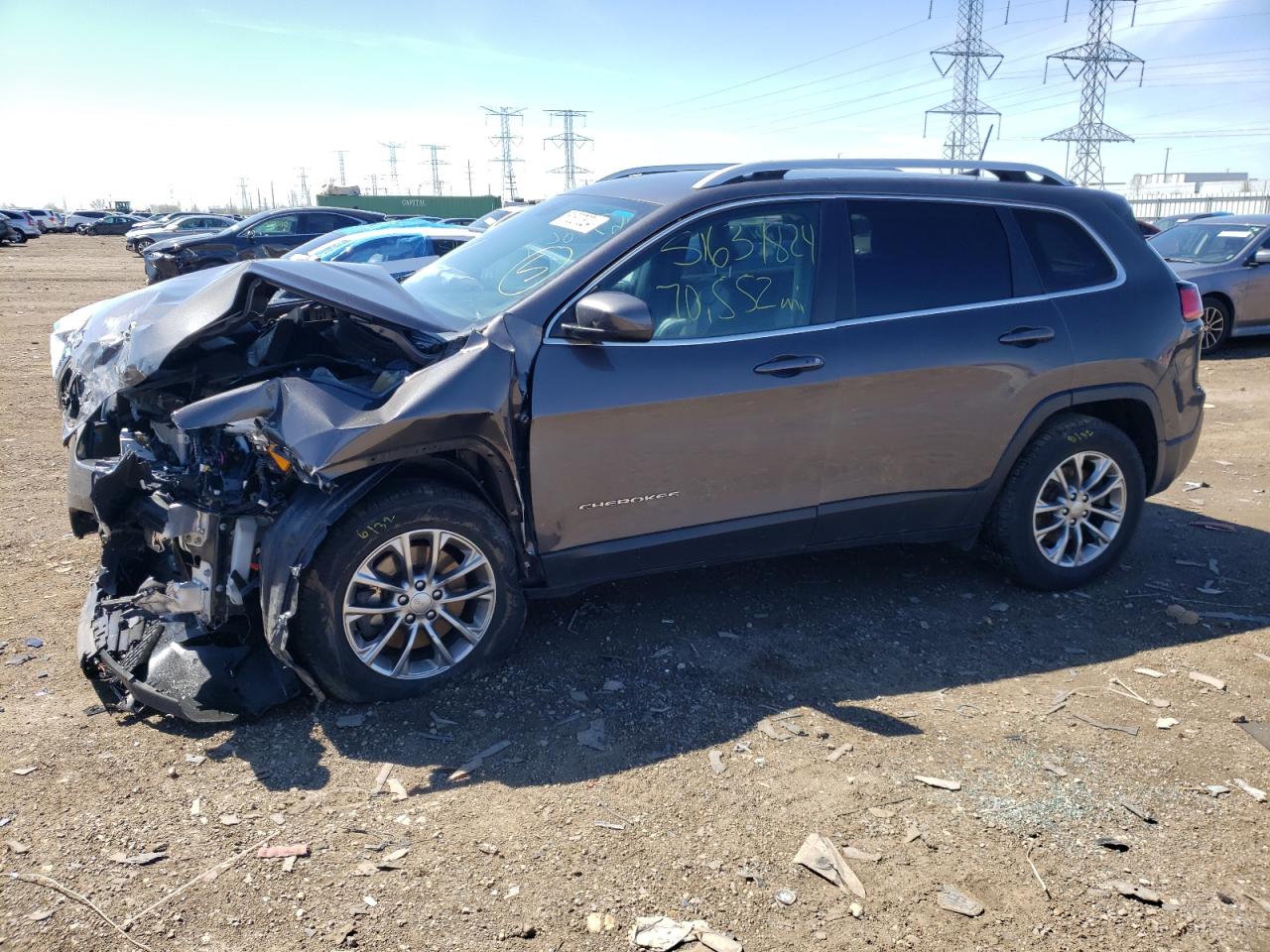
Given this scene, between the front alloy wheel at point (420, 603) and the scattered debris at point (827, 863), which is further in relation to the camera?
the front alloy wheel at point (420, 603)

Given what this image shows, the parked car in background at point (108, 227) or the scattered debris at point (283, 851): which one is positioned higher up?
the parked car in background at point (108, 227)

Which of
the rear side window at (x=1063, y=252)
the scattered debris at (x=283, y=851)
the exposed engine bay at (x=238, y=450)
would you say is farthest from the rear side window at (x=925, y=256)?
the scattered debris at (x=283, y=851)

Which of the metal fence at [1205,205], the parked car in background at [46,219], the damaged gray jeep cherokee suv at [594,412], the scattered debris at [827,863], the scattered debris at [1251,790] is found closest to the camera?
the scattered debris at [827,863]

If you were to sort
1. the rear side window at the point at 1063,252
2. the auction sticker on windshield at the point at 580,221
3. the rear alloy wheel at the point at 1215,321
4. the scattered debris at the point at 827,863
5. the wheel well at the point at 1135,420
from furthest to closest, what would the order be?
the rear alloy wheel at the point at 1215,321
the wheel well at the point at 1135,420
the rear side window at the point at 1063,252
the auction sticker on windshield at the point at 580,221
the scattered debris at the point at 827,863

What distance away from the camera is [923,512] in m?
4.57

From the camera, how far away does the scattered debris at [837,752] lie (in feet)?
11.4

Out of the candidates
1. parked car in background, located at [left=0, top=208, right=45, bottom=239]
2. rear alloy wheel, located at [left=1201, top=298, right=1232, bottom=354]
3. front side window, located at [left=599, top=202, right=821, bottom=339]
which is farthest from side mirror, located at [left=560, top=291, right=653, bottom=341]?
parked car in background, located at [left=0, top=208, right=45, bottom=239]

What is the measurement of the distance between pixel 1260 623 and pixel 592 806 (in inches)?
140

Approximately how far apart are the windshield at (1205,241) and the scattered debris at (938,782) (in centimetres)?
1086

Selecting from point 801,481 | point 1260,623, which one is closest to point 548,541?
point 801,481

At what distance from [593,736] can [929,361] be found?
7.36 feet

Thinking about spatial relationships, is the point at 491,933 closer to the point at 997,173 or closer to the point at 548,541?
the point at 548,541

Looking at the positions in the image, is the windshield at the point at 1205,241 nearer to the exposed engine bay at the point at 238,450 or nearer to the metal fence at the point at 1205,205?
the exposed engine bay at the point at 238,450

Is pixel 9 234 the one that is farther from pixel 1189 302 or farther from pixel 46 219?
pixel 1189 302
